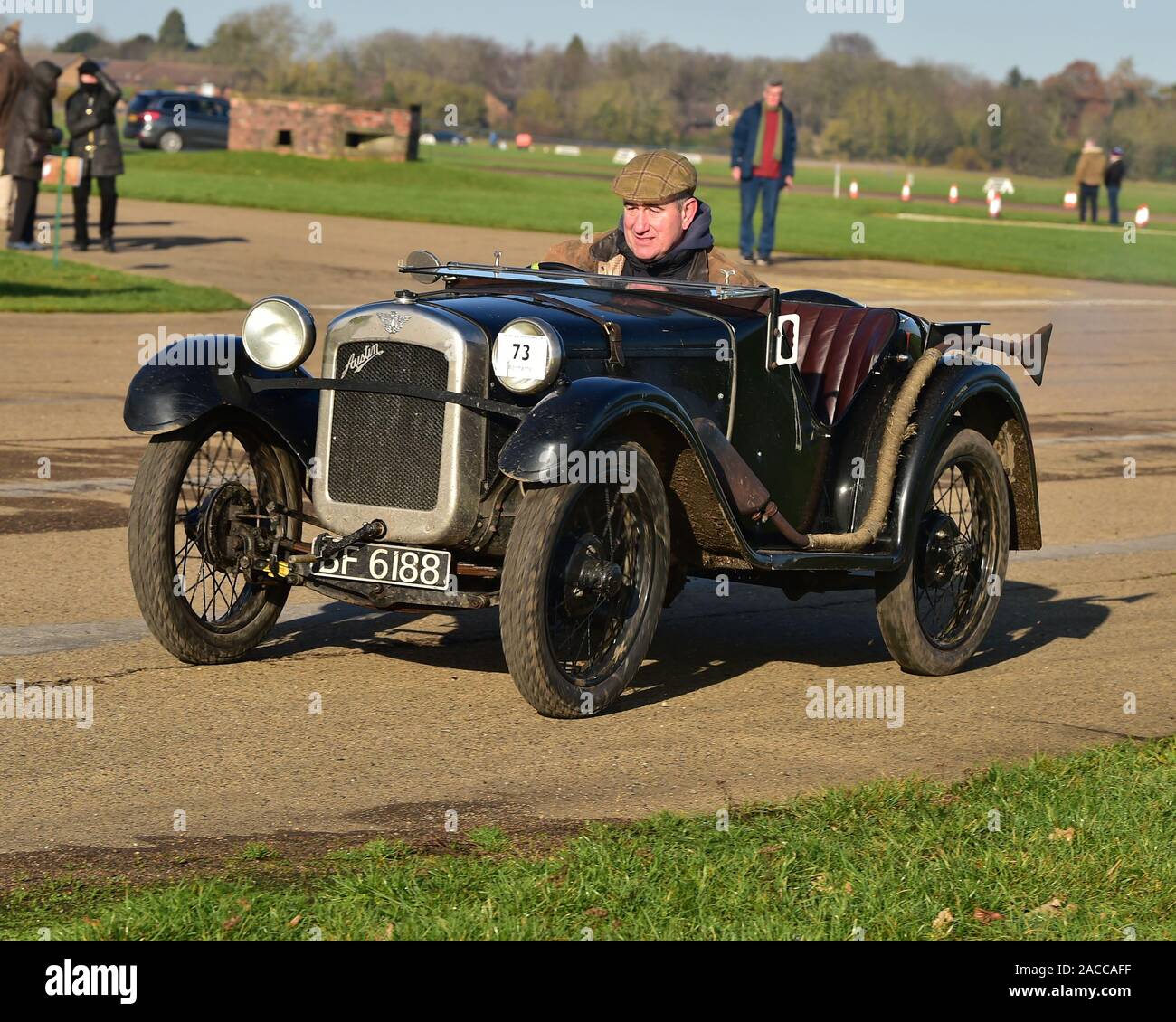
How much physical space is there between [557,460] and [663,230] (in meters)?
1.84

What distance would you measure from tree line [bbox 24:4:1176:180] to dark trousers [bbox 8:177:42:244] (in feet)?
245

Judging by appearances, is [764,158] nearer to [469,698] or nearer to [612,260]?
[612,260]

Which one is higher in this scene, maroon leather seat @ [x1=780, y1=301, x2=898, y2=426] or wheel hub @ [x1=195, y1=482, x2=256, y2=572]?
maroon leather seat @ [x1=780, y1=301, x2=898, y2=426]

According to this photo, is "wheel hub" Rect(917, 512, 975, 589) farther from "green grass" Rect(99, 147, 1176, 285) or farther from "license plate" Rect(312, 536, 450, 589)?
"green grass" Rect(99, 147, 1176, 285)

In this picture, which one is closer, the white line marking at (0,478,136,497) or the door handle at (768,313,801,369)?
the door handle at (768,313,801,369)

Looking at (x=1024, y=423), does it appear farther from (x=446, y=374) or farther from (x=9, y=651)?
(x=9, y=651)

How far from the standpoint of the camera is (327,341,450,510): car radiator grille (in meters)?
6.04

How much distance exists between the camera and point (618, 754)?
227 inches

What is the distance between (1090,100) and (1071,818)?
544 feet

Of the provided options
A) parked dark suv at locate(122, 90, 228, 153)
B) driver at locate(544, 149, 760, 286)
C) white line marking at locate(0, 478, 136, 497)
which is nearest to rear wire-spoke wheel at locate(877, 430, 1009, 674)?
driver at locate(544, 149, 760, 286)

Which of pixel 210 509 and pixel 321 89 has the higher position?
pixel 321 89

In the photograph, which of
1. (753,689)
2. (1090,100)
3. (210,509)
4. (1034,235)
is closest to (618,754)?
(753,689)

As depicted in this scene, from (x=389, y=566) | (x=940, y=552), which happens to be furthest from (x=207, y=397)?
(x=940, y=552)

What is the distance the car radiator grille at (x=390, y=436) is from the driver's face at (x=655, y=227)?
1481 millimetres
